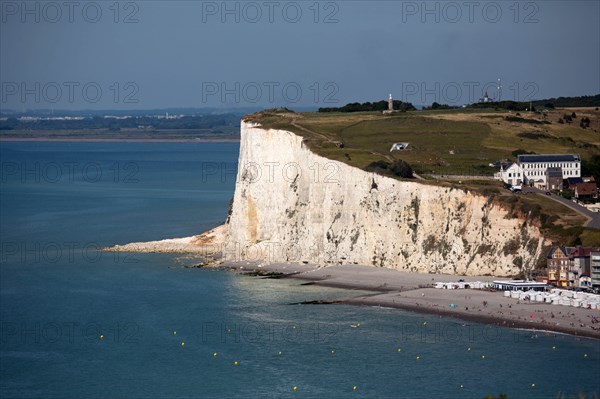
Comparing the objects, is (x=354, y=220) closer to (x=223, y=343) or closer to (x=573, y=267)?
(x=573, y=267)

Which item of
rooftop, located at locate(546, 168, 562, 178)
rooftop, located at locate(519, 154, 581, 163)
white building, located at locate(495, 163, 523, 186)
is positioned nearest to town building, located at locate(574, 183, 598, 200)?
rooftop, located at locate(546, 168, 562, 178)

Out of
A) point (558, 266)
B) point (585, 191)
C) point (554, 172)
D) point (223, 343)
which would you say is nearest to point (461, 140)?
point (554, 172)

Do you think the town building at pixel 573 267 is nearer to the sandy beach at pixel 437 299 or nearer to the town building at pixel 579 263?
the town building at pixel 579 263

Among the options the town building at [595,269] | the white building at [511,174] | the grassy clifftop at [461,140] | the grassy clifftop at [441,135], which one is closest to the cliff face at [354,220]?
the grassy clifftop at [461,140]

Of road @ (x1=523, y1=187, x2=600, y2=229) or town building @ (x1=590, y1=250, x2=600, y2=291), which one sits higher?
road @ (x1=523, y1=187, x2=600, y2=229)

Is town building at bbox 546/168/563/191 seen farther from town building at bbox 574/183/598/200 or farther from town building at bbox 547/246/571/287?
town building at bbox 547/246/571/287
